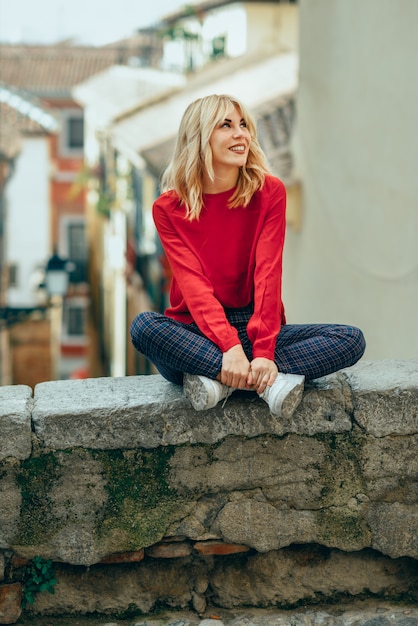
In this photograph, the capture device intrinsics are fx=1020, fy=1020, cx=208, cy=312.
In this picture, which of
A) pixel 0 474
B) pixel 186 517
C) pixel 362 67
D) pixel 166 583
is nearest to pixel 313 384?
pixel 186 517

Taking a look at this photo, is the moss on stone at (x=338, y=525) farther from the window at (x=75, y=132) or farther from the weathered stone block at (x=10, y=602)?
the window at (x=75, y=132)

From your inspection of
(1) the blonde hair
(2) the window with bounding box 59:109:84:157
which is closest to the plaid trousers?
(1) the blonde hair

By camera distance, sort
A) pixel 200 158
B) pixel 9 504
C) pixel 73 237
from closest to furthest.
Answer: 1. pixel 9 504
2. pixel 200 158
3. pixel 73 237

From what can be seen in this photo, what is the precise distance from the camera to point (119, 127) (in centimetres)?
1487

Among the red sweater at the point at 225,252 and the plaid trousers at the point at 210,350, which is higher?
the red sweater at the point at 225,252

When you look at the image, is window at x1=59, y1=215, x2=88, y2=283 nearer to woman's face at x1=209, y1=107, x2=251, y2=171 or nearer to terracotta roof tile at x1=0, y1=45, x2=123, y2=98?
terracotta roof tile at x1=0, y1=45, x2=123, y2=98

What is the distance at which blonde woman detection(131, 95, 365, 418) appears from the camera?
343cm

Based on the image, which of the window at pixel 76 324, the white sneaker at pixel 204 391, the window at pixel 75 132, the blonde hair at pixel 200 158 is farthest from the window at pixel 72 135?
the white sneaker at pixel 204 391

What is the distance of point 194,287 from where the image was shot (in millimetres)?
3535

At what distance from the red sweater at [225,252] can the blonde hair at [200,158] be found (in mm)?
38

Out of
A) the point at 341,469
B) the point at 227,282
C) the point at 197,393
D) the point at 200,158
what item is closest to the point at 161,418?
the point at 197,393

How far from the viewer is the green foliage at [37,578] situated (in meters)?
3.56

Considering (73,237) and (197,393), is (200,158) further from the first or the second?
(73,237)

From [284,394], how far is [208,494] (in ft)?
1.62
